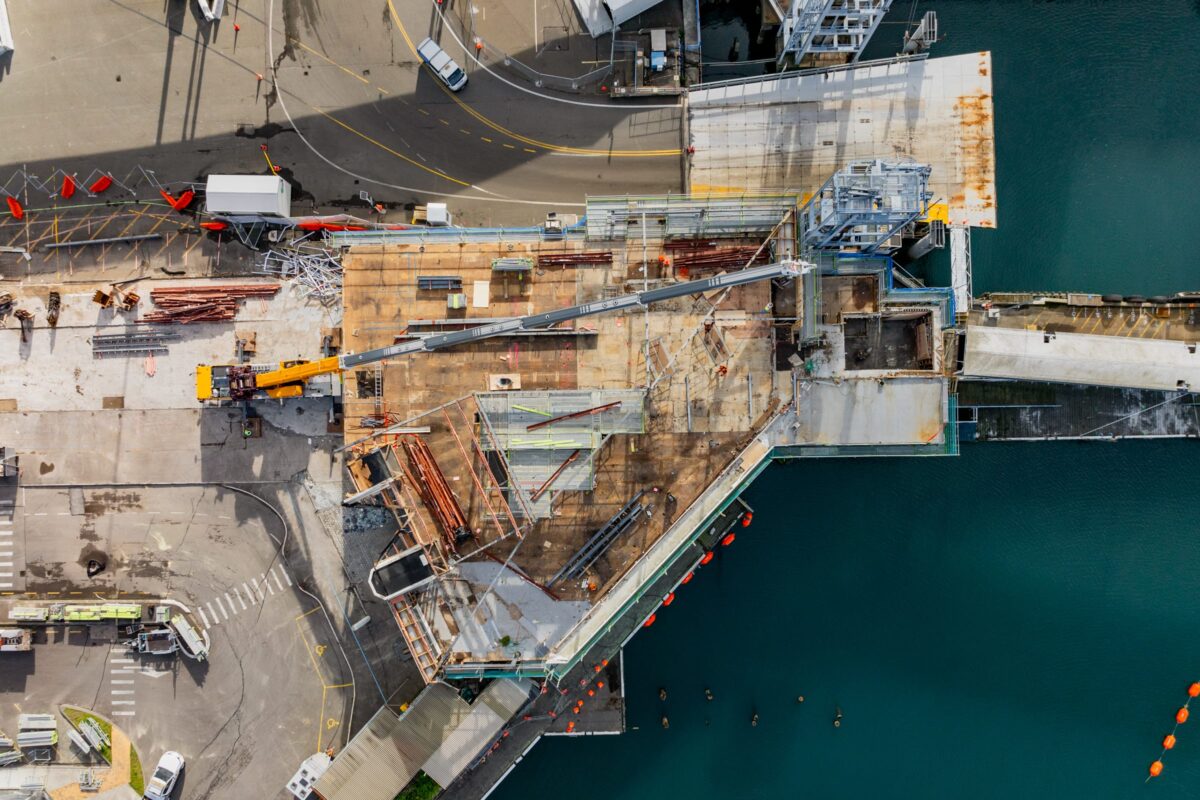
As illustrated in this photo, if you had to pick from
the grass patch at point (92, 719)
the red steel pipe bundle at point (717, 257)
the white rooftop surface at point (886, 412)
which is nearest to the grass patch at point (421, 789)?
the grass patch at point (92, 719)

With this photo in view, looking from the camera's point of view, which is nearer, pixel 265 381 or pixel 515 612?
pixel 515 612

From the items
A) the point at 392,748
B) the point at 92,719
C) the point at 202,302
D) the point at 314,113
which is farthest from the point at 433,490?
the point at 92,719

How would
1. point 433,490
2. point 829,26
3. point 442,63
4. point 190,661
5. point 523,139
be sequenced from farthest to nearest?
point 523,139
point 442,63
point 190,661
point 829,26
point 433,490

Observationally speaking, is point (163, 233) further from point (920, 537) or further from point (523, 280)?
point (920, 537)

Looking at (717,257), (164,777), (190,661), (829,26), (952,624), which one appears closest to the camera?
(717,257)

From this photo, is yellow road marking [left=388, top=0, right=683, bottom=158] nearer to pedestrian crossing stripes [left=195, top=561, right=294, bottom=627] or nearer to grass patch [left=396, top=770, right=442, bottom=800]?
pedestrian crossing stripes [left=195, top=561, right=294, bottom=627]

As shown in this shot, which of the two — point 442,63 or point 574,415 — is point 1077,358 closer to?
point 574,415

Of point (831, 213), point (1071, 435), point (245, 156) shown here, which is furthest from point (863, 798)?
point (245, 156)

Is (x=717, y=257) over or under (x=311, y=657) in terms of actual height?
over
